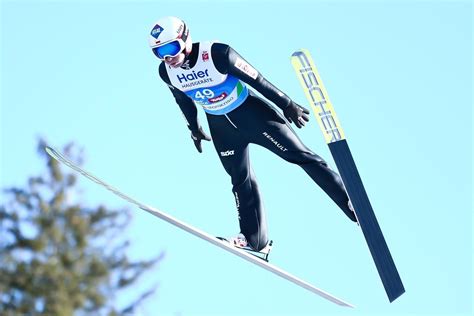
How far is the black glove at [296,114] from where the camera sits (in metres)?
12.1

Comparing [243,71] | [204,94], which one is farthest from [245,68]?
[204,94]

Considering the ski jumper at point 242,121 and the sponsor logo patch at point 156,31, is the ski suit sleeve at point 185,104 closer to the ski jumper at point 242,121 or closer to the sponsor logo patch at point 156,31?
the ski jumper at point 242,121

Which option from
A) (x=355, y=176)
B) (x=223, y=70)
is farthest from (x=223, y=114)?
(x=355, y=176)

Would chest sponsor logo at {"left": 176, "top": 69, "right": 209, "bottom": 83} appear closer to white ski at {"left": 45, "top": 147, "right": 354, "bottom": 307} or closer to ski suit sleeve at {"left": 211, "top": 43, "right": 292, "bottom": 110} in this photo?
ski suit sleeve at {"left": 211, "top": 43, "right": 292, "bottom": 110}

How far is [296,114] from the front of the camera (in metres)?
12.1

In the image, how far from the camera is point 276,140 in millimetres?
12344

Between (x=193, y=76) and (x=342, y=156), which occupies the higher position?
(x=193, y=76)

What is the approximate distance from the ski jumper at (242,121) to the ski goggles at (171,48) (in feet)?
0.62

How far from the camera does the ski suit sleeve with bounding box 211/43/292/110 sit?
39.4 ft

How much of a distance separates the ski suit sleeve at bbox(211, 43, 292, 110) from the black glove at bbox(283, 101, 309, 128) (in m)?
0.04

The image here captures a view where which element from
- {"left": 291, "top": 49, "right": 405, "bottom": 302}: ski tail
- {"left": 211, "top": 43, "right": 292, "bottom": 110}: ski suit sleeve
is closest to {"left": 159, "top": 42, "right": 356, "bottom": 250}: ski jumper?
{"left": 211, "top": 43, "right": 292, "bottom": 110}: ski suit sleeve

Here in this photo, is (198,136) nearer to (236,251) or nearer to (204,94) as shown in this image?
(204,94)

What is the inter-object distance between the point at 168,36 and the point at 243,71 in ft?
2.55

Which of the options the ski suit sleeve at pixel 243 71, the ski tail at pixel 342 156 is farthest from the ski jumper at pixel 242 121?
the ski tail at pixel 342 156
